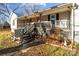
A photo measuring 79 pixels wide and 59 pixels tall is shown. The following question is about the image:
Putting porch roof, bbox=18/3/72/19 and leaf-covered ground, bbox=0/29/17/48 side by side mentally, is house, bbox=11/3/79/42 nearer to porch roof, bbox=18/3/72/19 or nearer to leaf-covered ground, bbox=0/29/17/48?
porch roof, bbox=18/3/72/19

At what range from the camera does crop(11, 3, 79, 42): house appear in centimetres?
385

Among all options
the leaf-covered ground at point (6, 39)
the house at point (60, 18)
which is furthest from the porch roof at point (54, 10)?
the leaf-covered ground at point (6, 39)

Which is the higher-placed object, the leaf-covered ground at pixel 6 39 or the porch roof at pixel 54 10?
the porch roof at pixel 54 10

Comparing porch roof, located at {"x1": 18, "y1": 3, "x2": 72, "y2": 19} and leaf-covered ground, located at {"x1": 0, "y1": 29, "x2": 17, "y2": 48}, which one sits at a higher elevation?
porch roof, located at {"x1": 18, "y1": 3, "x2": 72, "y2": 19}

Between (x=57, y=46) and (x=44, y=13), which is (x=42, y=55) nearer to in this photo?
(x=57, y=46)

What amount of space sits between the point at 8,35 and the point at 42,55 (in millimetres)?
→ 615

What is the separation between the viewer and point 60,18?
12.8 ft

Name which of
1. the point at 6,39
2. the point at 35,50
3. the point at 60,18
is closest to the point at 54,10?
the point at 60,18

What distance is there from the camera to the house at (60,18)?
152 inches

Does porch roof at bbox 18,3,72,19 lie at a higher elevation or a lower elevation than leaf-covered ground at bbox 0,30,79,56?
higher

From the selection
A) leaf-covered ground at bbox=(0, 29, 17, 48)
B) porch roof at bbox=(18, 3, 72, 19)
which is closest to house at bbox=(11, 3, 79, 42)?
porch roof at bbox=(18, 3, 72, 19)

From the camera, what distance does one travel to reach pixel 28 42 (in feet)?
13.0

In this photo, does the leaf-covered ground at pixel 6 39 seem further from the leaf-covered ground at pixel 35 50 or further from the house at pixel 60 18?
the house at pixel 60 18

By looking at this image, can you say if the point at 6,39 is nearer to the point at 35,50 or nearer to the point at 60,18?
the point at 35,50
